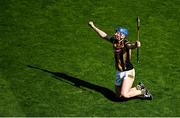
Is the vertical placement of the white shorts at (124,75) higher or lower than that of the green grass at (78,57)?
higher

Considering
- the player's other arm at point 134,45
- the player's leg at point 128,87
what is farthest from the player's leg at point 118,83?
the player's other arm at point 134,45

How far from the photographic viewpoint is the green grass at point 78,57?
51.2ft

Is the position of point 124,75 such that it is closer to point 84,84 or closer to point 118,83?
point 118,83

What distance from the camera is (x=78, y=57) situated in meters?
18.9

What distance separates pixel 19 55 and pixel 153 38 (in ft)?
18.2


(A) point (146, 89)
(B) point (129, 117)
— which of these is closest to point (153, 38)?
(A) point (146, 89)

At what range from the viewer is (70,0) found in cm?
2347

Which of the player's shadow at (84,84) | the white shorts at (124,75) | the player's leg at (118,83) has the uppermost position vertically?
the white shorts at (124,75)

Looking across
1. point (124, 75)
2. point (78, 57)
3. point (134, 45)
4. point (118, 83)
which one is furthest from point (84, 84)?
point (134, 45)

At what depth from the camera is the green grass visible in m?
15.6

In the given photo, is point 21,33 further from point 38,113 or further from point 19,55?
point 38,113

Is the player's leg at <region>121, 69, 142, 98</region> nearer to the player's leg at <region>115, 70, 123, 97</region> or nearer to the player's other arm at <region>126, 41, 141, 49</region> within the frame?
the player's leg at <region>115, 70, 123, 97</region>

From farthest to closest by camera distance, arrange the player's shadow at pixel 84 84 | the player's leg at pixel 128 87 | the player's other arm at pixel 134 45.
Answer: the player's shadow at pixel 84 84 < the player's leg at pixel 128 87 < the player's other arm at pixel 134 45

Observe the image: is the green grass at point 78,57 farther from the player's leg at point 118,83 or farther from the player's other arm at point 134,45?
the player's other arm at point 134,45
